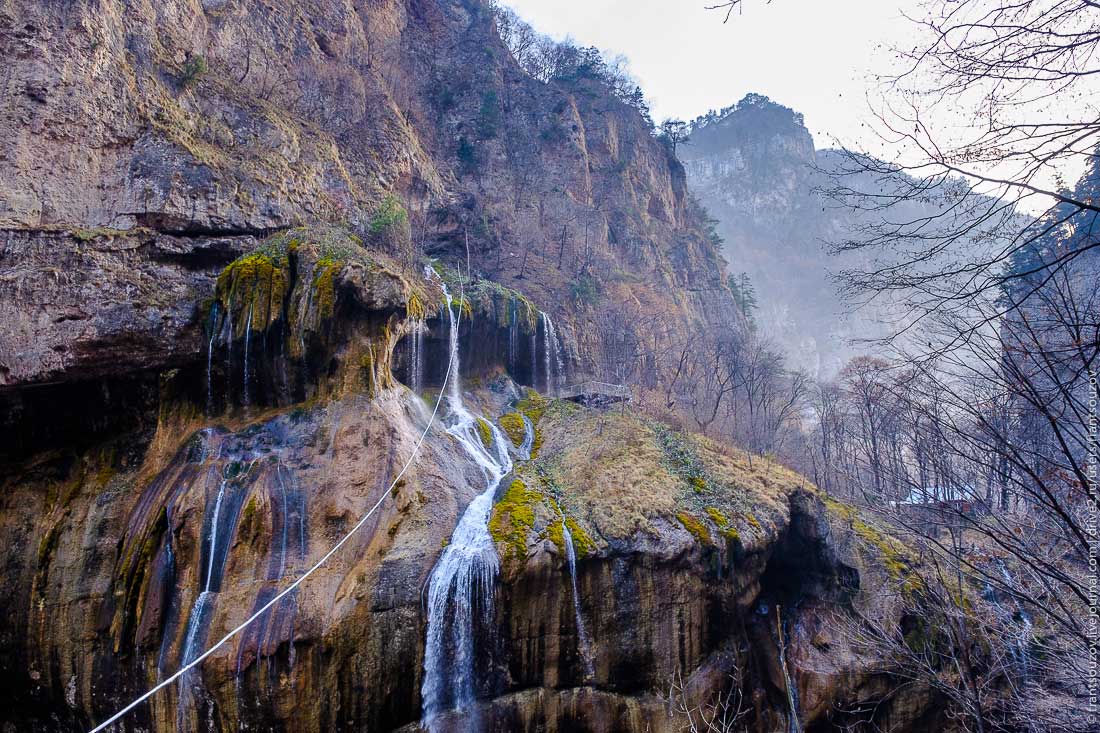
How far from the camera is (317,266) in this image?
13828mm

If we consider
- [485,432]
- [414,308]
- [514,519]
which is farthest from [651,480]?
[414,308]

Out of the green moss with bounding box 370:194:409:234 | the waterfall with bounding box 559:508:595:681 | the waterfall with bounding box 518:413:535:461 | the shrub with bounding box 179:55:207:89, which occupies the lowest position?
the waterfall with bounding box 559:508:595:681

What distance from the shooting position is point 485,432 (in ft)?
53.0

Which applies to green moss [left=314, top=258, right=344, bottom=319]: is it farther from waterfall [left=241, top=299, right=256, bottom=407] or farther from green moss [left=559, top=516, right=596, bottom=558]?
green moss [left=559, top=516, right=596, bottom=558]

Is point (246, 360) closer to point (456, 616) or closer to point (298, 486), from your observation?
point (298, 486)

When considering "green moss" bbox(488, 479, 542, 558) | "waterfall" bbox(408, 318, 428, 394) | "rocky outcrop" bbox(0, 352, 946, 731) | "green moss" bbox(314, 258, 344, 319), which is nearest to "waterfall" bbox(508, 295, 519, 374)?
"waterfall" bbox(408, 318, 428, 394)

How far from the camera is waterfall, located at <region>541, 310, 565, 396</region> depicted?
22578 mm

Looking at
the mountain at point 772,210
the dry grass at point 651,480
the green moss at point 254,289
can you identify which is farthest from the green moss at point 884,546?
the mountain at point 772,210

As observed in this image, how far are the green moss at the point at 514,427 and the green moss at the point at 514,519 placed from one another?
403 centimetres

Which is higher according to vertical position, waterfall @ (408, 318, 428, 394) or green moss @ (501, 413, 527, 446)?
waterfall @ (408, 318, 428, 394)

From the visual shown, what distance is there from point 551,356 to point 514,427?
20.2 ft

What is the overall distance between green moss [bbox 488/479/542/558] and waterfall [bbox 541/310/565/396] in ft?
33.1

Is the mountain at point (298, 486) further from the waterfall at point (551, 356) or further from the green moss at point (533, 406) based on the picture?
the waterfall at point (551, 356)

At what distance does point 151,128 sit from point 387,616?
16.2 meters
